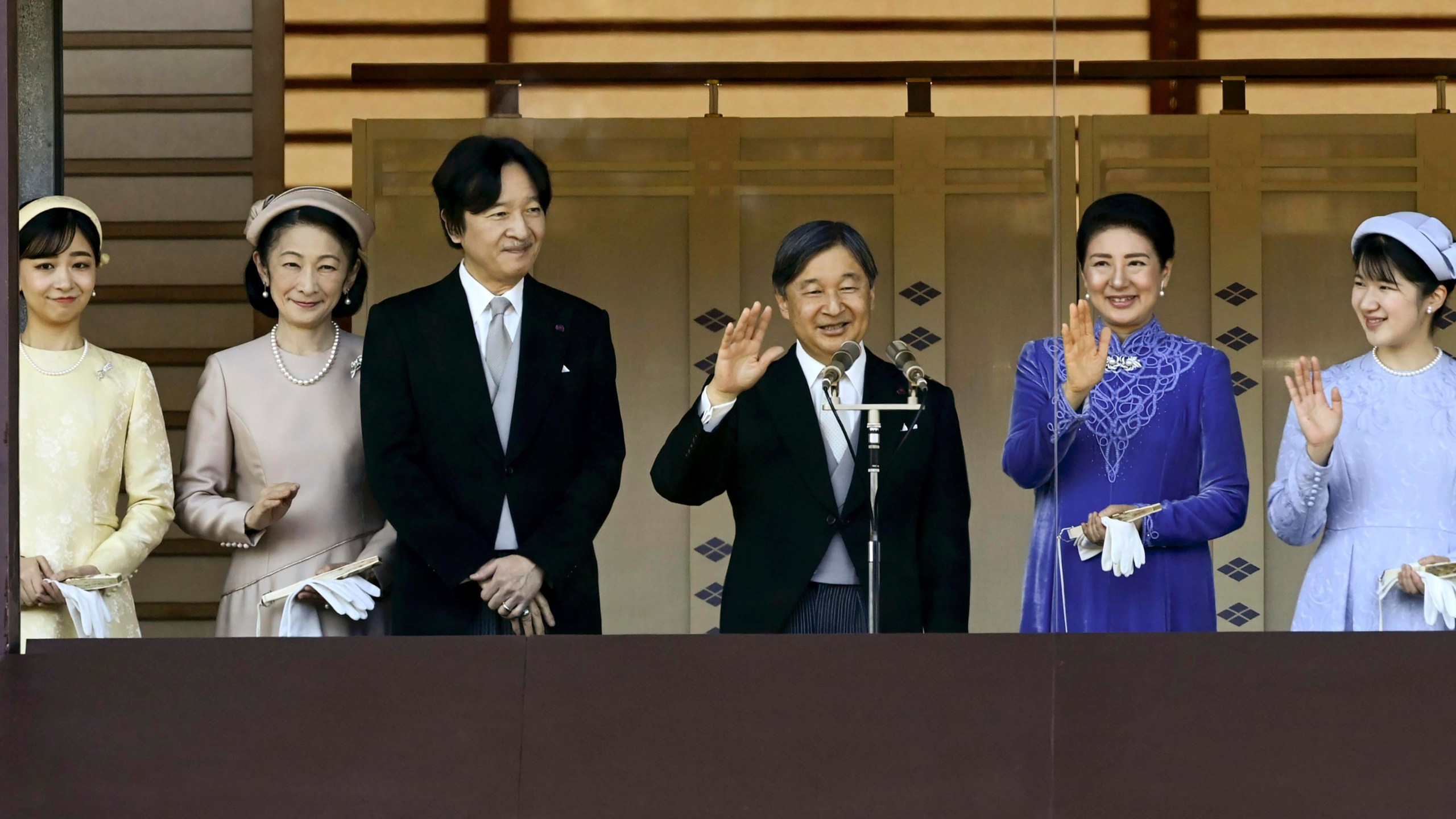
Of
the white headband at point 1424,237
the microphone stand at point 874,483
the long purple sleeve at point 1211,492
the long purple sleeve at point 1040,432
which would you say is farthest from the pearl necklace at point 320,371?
the white headband at point 1424,237

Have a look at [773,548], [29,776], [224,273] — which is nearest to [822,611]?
[773,548]

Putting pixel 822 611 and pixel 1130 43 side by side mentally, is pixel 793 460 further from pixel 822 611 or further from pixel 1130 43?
pixel 1130 43

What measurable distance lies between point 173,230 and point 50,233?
850 mm

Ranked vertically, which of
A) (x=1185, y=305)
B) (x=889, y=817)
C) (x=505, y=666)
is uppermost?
(x=1185, y=305)

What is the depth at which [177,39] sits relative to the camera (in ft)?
15.7

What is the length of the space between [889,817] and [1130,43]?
2.22 metres

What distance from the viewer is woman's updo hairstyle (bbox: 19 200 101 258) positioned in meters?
3.86

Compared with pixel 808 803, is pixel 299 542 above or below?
above

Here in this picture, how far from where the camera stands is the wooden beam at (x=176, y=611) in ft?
13.2

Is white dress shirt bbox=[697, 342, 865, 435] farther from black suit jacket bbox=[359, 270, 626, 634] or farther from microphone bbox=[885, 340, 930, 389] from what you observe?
black suit jacket bbox=[359, 270, 626, 634]

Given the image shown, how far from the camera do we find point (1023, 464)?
3934 millimetres

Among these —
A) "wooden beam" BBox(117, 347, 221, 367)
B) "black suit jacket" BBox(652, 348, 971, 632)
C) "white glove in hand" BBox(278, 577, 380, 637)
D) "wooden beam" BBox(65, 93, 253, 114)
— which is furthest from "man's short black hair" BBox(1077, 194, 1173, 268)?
"wooden beam" BBox(65, 93, 253, 114)

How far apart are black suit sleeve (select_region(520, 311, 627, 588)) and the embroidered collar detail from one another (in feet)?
2.95

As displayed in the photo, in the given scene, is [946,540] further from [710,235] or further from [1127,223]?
[710,235]
